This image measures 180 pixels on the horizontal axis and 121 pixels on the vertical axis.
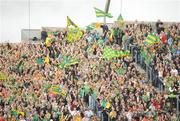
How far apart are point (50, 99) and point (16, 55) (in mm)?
10335

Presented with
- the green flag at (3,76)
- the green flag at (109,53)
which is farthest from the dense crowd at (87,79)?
the green flag at (109,53)

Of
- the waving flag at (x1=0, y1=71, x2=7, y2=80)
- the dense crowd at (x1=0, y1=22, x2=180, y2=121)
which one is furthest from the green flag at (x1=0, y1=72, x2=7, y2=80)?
the dense crowd at (x1=0, y1=22, x2=180, y2=121)

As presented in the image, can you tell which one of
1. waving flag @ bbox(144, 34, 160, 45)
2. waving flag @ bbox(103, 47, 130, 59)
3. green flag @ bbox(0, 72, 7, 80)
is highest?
waving flag @ bbox(144, 34, 160, 45)

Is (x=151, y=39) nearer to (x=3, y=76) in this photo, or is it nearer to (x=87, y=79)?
(x=87, y=79)

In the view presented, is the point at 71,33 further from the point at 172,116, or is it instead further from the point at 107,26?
the point at 172,116

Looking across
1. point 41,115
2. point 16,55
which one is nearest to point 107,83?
point 41,115

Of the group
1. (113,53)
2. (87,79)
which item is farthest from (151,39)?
(87,79)

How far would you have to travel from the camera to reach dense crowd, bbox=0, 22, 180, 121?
35.2 meters

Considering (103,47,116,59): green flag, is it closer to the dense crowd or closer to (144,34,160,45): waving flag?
the dense crowd

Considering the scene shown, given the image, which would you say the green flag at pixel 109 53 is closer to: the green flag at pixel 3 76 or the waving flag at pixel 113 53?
the waving flag at pixel 113 53

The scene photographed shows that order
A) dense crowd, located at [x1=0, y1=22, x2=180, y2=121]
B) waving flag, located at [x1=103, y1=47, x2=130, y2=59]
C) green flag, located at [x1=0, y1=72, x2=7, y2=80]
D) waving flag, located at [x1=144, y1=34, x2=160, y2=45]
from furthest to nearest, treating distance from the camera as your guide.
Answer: green flag, located at [x1=0, y1=72, x2=7, y2=80] → waving flag, located at [x1=144, y1=34, x2=160, y2=45] → waving flag, located at [x1=103, y1=47, x2=130, y2=59] → dense crowd, located at [x1=0, y1=22, x2=180, y2=121]

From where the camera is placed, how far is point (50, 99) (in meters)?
37.2

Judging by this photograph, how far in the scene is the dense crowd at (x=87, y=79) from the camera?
35.2 meters

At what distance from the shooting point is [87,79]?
3909 centimetres
